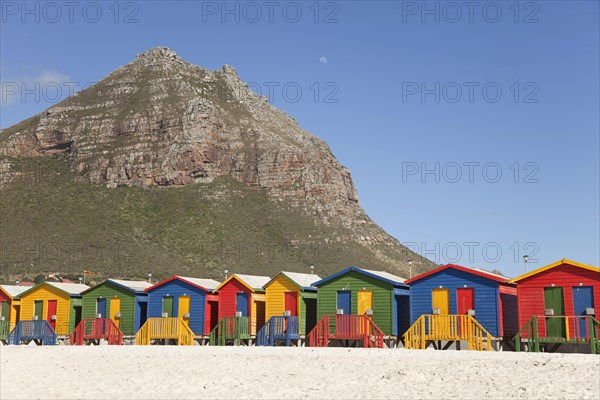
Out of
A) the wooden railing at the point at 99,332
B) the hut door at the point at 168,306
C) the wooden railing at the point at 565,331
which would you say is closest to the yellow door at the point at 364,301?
the wooden railing at the point at 565,331

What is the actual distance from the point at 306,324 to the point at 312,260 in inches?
2248

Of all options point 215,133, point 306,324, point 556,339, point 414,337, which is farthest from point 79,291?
point 215,133

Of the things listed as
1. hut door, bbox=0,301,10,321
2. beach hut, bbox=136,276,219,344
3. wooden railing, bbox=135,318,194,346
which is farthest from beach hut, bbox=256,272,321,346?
hut door, bbox=0,301,10,321

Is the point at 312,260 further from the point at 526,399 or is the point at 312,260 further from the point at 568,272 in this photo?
the point at 526,399

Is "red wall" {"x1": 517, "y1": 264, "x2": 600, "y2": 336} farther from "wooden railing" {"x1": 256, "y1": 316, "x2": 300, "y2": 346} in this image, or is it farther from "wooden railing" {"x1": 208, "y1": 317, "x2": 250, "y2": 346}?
"wooden railing" {"x1": 208, "y1": 317, "x2": 250, "y2": 346}

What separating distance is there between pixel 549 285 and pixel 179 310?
64.2ft

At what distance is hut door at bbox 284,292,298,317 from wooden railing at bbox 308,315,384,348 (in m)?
3.35

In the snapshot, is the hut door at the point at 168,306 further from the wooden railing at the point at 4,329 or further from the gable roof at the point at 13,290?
the gable roof at the point at 13,290

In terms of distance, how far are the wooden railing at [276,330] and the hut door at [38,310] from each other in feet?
53.1

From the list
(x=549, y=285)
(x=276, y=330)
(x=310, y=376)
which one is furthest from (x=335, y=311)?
(x=310, y=376)

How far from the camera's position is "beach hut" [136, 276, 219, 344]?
124ft

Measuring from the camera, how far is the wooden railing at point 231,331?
36.9 meters

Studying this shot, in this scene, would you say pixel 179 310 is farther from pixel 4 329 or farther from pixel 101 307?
pixel 4 329

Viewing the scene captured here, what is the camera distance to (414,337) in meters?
30.6
